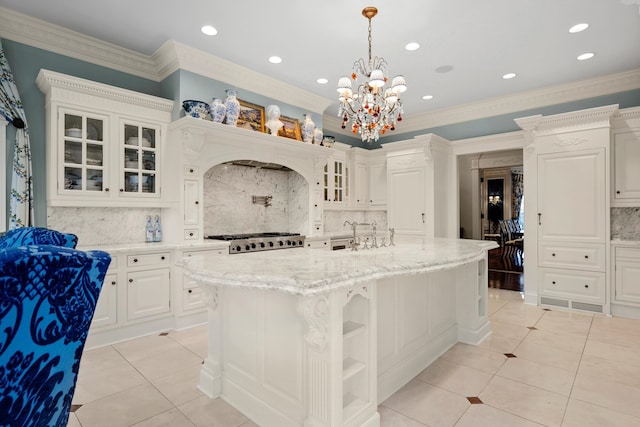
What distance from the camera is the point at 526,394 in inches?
88.8

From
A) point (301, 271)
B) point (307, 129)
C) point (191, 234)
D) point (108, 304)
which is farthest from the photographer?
point (307, 129)

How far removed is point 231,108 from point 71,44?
165 cm

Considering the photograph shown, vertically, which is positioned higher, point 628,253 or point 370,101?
point 370,101

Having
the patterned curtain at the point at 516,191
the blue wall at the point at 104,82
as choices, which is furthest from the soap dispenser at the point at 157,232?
the patterned curtain at the point at 516,191

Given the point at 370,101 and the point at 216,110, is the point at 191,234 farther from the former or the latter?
the point at 370,101

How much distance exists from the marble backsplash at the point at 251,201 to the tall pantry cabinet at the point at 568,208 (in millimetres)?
3196

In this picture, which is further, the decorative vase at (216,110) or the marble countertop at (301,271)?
the decorative vase at (216,110)

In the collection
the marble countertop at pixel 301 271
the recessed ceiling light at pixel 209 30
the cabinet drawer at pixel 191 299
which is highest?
the recessed ceiling light at pixel 209 30

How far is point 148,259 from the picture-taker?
11.1 feet

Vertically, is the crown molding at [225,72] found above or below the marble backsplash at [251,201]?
above

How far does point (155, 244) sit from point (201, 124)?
1.39m

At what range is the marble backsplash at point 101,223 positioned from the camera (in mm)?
3309

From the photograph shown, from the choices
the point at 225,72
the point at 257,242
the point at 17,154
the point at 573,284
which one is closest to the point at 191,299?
the point at 257,242

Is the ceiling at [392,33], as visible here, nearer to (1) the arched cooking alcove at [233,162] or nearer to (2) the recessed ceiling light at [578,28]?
(2) the recessed ceiling light at [578,28]
